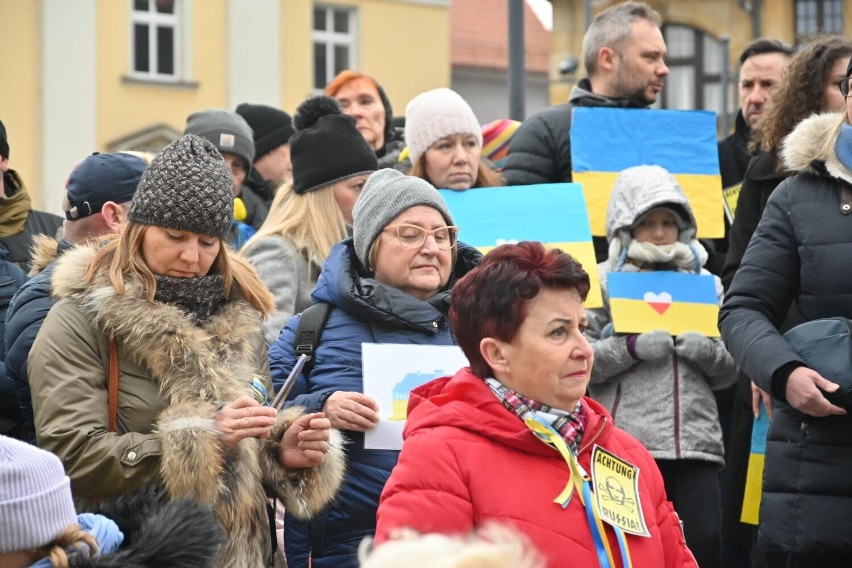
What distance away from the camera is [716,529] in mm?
6297

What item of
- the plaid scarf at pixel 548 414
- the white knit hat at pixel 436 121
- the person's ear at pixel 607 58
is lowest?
the plaid scarf at pixel 548 414

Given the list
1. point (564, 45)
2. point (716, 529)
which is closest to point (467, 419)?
point (716, 529)

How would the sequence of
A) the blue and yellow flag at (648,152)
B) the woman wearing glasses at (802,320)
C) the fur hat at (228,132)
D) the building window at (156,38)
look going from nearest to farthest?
the woman wearing glasses at (802,320)
the blue and yellow flag at (648,152)
the fur hat at (228,132)
the building window at (156,38)

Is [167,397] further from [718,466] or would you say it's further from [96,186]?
[718,466]

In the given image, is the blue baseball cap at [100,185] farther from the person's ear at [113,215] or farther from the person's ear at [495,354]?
the person's ear at [495,354]

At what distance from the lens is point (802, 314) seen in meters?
5.50

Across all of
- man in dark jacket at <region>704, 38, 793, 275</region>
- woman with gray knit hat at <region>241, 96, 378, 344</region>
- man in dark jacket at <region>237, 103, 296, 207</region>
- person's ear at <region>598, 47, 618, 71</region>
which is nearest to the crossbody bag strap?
woman with gray knit hat at <region>241, 96, 378, 344</region>

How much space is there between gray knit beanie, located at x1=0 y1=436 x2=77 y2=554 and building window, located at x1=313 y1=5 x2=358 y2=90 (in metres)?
31.3

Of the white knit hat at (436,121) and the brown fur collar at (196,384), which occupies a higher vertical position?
the white knit hat at (436,121)

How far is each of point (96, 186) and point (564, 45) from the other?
121ft

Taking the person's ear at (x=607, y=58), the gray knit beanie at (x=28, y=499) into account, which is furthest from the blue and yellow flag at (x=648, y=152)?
the gray knit beanie at (x=28, y=499)

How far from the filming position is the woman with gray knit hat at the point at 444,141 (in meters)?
6.88

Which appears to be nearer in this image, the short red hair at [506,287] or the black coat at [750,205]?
the short red hair at [506,287]

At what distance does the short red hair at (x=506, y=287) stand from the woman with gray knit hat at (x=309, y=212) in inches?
74.9
